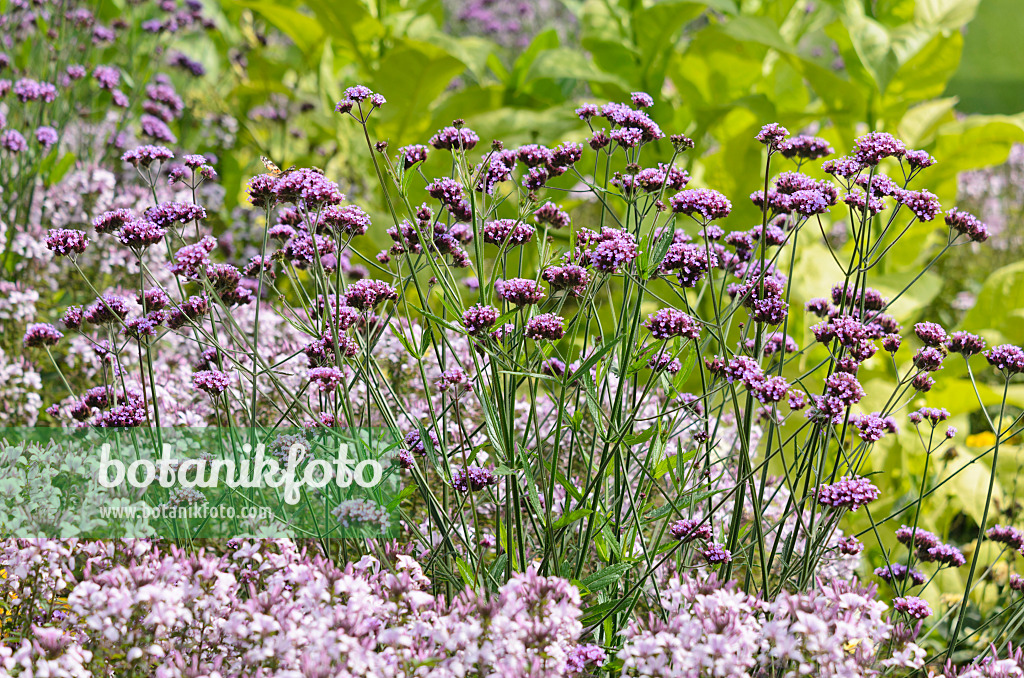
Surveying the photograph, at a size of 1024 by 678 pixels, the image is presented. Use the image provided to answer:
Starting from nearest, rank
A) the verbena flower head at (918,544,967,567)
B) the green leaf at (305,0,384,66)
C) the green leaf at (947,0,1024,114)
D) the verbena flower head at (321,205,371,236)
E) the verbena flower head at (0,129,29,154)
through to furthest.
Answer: the verbena flower head at (321,205,371,236)
the verbena flower head at (918,544,967,567)
the verbena flower head at (0,129,29,154)
the green leaf at (305,0,384,66)
the green leaf at (947,0,1024,114)

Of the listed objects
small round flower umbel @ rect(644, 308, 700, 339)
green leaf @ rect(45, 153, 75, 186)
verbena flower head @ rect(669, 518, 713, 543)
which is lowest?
verbena flower head @ rect(669, 518, 713, 543)

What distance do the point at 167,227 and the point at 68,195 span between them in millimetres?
1768

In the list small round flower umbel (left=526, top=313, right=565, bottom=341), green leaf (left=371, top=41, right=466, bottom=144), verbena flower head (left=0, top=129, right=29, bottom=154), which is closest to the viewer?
small round flower umbel (left=526, top=313, right=565, bottom=341)

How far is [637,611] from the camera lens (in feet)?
7.02

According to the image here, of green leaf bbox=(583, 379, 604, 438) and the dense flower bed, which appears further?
green leaf bbox=(583, 379, 604, 438)

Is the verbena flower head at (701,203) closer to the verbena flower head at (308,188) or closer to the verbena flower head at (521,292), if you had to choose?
the verbena flower head at (521,292)

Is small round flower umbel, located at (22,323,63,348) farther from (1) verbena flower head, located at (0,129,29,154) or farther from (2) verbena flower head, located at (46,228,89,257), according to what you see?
(1) verbena flower head, located at (0,129,29,154)

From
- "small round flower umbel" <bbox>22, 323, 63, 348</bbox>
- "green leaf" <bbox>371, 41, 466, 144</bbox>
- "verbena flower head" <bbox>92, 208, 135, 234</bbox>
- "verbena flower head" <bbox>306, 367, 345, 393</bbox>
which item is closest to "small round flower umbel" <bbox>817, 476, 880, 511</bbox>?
"verbena flower head" <bbox>306, 367, 345, 393</bbox>

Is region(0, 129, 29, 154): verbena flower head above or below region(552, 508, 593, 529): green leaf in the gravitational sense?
above

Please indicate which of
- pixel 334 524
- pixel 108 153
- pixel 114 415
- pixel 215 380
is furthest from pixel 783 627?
pixel 108 153

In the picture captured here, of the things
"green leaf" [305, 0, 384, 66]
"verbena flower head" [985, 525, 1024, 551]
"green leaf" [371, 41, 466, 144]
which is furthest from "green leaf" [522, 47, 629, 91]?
"verbena flower head" [985, 525, 1024, 551]

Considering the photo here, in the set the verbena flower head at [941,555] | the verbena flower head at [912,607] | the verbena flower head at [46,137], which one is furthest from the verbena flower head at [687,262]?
the verbena flower head at [46,137]

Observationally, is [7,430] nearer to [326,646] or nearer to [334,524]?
[334,524]

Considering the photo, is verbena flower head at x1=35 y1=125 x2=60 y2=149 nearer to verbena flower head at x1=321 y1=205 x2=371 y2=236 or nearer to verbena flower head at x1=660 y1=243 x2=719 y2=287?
verbena flower head at x1=321 y1=205 x2=371 y2=236
